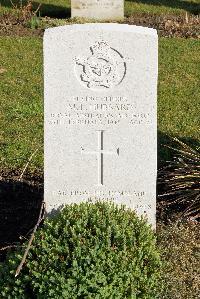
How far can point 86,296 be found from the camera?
4262 millimetres

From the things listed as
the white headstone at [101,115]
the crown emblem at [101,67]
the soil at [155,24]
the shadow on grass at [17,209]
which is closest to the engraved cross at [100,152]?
the white headstone at [101,115]

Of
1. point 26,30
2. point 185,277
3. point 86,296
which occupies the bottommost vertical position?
point 26,30

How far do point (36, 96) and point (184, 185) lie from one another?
392cm

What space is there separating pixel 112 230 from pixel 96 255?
274mm

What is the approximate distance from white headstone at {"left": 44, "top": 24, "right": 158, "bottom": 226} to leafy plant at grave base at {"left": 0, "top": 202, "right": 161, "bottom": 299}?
16.6 inches

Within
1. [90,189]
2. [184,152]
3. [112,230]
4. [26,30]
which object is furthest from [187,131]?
[26,30]

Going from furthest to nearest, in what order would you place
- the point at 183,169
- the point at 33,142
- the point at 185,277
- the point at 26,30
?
the point at 26,30 → the point at 33,142 → the point at 183,169 → the point at 185,277

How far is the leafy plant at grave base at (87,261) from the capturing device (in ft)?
14.1

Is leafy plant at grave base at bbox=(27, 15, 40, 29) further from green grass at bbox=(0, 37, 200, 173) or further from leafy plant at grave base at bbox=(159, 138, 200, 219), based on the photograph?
leafy plant at grave base at bbox=(159, 138, 200, 219)

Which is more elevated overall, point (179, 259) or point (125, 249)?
point (125, 249)

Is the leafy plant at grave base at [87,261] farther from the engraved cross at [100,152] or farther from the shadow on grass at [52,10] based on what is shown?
the shadow on grass at [52,10]

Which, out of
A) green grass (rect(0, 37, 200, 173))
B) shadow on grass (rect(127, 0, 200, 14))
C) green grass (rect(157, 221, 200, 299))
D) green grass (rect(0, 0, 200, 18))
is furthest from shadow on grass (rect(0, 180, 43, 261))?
shadow on grass (rect(127, 0, 200, 14))

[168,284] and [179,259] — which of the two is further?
[179,259]

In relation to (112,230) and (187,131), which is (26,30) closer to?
(187,131)
